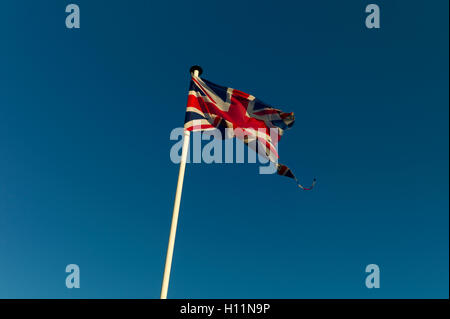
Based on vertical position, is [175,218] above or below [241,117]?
below

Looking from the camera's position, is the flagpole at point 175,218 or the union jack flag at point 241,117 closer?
the flagpole at point 175,218

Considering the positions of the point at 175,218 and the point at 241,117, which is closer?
the point at 175,218

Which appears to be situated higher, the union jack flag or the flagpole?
the union jack flag

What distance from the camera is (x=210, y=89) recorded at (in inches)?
463

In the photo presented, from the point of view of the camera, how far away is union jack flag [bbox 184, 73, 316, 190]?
442 inches

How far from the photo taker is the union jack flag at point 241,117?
1124cm

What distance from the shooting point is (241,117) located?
12.0m

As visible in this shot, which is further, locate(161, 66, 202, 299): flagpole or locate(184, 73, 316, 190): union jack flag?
locate(184, 73, 316, 190): union jack flag

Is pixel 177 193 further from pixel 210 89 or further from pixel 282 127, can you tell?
pixel 282 127

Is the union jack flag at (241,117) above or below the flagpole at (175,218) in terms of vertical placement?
above
